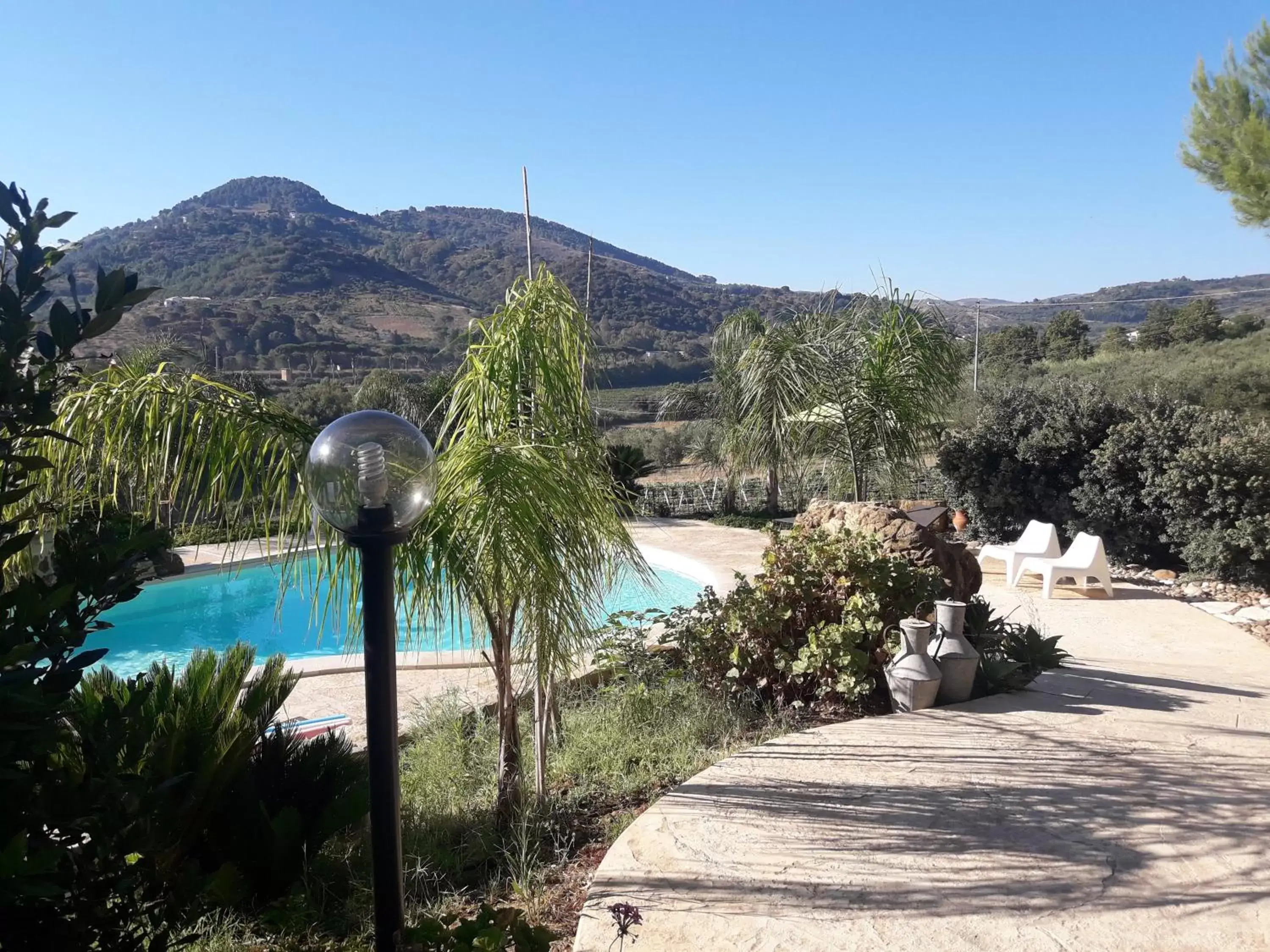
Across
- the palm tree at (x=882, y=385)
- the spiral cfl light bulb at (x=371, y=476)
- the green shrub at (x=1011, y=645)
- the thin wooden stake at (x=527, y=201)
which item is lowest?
the green shrub at (x=1011, y=645)

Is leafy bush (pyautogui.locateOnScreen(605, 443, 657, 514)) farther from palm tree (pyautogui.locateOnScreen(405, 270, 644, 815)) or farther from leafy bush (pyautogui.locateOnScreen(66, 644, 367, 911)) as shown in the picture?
leafy bush (pyautogui.locateOnScreen(66, 644, 367, 911))

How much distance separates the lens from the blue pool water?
981 cm

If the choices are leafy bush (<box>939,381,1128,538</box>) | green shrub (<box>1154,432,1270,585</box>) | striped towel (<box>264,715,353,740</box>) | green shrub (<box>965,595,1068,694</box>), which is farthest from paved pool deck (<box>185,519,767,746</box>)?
green shrub (<box>1154,432,1270,585</box>)

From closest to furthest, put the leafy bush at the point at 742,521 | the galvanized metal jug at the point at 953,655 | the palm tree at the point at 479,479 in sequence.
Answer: the palm tree at the point at 479,479
the galvanized metal jug at the point at 953,655
the leafy bush at the point at 742,521

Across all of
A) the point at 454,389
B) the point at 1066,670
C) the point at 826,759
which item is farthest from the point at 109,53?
the point at 1066,670

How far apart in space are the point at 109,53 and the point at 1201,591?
11.1 meters

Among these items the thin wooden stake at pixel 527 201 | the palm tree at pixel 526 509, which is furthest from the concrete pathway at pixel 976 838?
the thin wooden stake at pixel 527 201

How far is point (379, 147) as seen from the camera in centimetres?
1526

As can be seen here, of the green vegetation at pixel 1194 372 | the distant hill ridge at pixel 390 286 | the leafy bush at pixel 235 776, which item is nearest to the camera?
the leafy bush at pixel 235 776

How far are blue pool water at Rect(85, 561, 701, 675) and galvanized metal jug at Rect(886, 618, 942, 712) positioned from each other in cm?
452

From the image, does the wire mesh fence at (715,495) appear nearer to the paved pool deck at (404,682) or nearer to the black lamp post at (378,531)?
the paved pool deck at (404,682)

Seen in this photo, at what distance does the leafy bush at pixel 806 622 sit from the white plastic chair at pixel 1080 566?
352cm

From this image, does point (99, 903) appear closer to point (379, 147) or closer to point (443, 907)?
point (443, 907)

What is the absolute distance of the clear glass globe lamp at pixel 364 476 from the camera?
204cm
